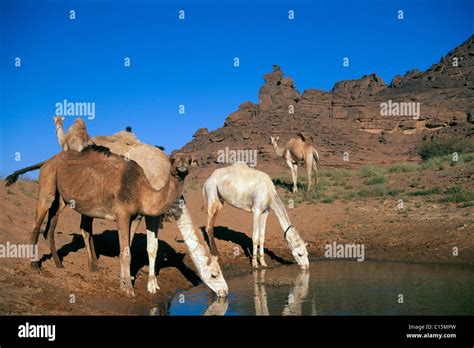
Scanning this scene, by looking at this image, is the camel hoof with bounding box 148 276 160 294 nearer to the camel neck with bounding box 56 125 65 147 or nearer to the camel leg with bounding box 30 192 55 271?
the camel leg with bounding box 30 192 55 271

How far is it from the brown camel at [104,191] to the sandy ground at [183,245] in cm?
75

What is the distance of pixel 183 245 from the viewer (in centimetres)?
1512

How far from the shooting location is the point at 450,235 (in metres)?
15.2

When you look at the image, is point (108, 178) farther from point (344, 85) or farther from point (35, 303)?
point (344, 85)

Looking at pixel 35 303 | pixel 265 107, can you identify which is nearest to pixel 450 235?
pixel 35 303

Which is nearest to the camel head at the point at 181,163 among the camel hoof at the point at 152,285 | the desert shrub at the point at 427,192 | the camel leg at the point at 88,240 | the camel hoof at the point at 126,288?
the camel hoof at the point at 126,288

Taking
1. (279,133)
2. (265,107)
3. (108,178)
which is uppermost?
(265,107)

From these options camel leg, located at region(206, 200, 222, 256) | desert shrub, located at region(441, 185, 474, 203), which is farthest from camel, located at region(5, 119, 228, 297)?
desert shrub, located at region(441, 185, 474, 203)

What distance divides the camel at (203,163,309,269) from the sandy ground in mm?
1008

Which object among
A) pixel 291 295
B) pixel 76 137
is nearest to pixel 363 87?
pixel 76 137

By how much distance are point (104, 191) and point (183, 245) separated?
241 inches

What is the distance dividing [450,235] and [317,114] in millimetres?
A: 66531

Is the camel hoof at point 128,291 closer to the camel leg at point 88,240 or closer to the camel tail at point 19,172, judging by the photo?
the camel leg at point 88,240

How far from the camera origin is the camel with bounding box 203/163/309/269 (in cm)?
1379
